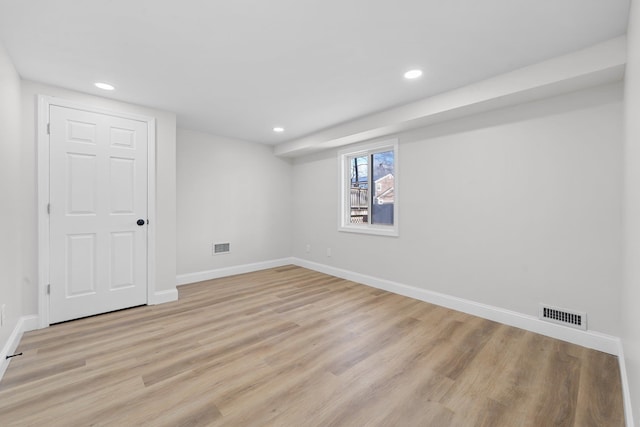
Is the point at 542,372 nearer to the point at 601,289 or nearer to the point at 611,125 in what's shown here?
the point at 601,289

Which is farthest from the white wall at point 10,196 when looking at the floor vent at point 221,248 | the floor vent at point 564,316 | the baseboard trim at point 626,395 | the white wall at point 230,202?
the floor vent at point 564,316

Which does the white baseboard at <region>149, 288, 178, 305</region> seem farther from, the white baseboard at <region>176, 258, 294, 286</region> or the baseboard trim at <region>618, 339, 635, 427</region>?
the baseboard trim at <region>618, 339, 635, 427</region>

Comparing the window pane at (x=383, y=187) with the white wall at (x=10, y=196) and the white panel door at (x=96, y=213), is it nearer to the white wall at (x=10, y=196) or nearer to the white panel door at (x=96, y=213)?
the white panel door at (x=96, y=213)

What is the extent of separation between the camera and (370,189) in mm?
4324

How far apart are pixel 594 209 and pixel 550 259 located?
1.78ft

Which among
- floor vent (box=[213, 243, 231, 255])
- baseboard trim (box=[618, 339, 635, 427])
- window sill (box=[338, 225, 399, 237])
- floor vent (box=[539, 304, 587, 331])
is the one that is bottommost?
baseboard trim (box=[618, 339, 635, 427])

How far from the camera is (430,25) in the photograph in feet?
5.99

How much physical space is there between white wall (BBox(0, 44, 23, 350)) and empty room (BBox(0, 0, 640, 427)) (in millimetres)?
35

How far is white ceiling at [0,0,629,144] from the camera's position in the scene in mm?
1675

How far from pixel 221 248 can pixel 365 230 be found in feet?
8.06

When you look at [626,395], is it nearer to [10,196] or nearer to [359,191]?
[359,191]

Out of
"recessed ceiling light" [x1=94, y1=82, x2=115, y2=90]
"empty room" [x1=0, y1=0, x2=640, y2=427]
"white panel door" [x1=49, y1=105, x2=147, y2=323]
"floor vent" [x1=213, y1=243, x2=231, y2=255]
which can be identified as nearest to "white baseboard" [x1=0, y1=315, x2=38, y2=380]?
"empty room" [x1=0, y1=0, x2=640, y2=427]

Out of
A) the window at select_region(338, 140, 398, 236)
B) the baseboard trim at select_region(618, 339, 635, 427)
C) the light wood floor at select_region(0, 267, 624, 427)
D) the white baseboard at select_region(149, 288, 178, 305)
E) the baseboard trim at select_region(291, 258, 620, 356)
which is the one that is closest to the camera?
the baseboard trim at select_region(618, 339, 635, 427)

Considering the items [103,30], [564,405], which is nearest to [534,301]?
[564,405]
